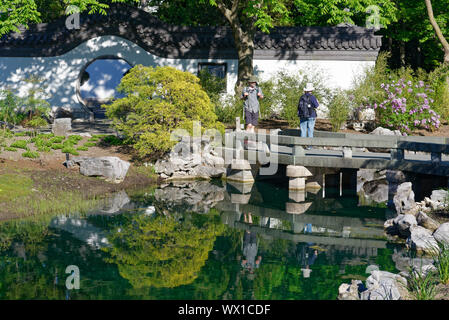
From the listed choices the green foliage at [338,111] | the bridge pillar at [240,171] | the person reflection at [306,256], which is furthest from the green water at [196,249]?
the green foliage at [338,111]

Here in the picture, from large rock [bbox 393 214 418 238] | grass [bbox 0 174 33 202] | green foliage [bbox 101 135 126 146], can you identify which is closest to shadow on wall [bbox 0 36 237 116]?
green foliage [bbox 101 135 126 146]

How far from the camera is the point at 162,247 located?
13.3 meters

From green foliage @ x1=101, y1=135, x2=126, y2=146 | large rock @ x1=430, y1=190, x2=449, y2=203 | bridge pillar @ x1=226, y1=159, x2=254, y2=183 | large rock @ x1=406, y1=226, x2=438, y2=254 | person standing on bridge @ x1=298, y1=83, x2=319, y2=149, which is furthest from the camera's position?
green foliage @ x1=101, y1=135, x2=126, y2=146

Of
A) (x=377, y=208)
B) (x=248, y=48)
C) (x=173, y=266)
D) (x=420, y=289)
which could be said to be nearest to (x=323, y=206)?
(x=377, y=208)

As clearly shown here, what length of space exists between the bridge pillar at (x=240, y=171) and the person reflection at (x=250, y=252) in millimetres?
4606

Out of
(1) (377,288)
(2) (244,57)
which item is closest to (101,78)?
(2) (244,57)

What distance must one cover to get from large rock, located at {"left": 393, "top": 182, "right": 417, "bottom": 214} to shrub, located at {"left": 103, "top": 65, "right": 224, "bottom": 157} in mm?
7771

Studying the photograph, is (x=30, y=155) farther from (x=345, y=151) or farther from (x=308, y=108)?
(x=345, y=151)

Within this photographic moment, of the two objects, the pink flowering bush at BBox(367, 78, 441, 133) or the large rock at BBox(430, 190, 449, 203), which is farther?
the pink flowering bush at BBox(367, 78, 441, 133)

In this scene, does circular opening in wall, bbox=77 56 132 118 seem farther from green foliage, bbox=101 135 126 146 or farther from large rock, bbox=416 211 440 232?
large rock, bbox=416 211 440 232

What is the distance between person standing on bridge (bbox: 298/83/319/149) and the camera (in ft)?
62.2

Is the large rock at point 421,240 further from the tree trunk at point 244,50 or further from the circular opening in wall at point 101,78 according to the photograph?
the circular opening in wall at point 101,78

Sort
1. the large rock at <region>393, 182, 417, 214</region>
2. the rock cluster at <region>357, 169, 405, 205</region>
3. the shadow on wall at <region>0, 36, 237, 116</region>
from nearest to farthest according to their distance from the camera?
the large rock at <region>393, 182, 417, 214</region>
the rock cluster at <region>357, 169, 405, 205</region>
the shadow on wall at <region>0, 36, 237, 116</region>

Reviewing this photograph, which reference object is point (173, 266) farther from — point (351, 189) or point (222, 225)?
point (351, 189)
